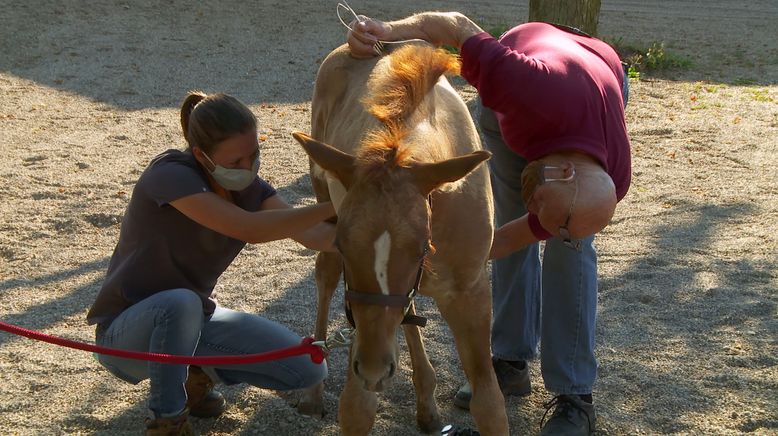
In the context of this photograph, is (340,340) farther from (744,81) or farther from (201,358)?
(744,81)

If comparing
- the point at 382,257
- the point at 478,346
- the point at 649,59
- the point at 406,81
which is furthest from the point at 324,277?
the point at 649,59

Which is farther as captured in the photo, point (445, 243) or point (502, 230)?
point (502, 230)

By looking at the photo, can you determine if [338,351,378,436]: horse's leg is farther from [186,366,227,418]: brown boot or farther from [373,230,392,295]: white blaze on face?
[373,230,392,295]: white blaze on face

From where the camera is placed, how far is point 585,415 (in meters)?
3.73

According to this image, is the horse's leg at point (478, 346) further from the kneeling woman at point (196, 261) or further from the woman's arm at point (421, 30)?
the woman's arm at point (421, 30)

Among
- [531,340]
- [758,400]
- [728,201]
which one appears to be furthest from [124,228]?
[728,201]

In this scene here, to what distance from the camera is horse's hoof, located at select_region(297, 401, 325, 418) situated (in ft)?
13.0

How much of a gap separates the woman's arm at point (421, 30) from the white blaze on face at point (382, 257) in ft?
4.80

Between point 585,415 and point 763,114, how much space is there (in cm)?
660

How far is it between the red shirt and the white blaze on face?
0.81 metres

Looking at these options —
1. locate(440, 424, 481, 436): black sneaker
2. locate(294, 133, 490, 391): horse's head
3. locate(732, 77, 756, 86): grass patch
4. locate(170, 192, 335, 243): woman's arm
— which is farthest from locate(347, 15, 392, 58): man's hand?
locate(732, 77, 756, 86): grass patch

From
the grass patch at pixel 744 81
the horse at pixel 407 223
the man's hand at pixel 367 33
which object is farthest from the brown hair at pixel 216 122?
the grass patch at pixel 744 81

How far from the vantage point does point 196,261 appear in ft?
12.0

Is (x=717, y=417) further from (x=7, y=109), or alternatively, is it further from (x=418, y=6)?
(x=418, y=6)
